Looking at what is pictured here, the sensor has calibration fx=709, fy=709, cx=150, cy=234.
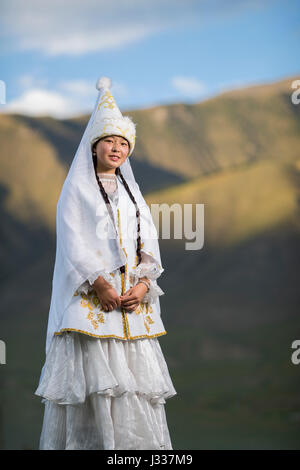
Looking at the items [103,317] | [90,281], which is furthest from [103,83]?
[103,317]

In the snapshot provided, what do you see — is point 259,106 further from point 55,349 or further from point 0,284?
point 55,349

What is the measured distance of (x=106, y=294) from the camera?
2.46 metres

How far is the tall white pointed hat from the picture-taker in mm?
2611

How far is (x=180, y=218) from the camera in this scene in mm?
5211

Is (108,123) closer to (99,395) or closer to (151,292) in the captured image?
(151,292)

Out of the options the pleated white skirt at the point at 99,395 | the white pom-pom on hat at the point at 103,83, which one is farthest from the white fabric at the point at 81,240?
the white pom-pom on hat at the point at 103,83

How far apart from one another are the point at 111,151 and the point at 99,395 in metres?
0.88

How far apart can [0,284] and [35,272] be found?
1.09 ft

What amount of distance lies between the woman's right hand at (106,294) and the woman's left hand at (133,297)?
0.03 m

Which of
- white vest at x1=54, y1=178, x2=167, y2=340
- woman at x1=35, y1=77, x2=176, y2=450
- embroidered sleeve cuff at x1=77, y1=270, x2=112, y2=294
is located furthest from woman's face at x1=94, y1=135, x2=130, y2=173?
embroidered sleeve cuff at x1=77, y1=270, x2=112, y2=294

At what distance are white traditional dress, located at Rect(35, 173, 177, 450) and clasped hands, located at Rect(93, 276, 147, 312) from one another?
0.02 metres

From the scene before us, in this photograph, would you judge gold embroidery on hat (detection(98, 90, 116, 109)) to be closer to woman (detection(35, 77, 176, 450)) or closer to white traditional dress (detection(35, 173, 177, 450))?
woman (detection(35, 77, 176, 450))

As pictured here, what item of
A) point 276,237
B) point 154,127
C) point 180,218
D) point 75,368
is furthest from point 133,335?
point 154,127
